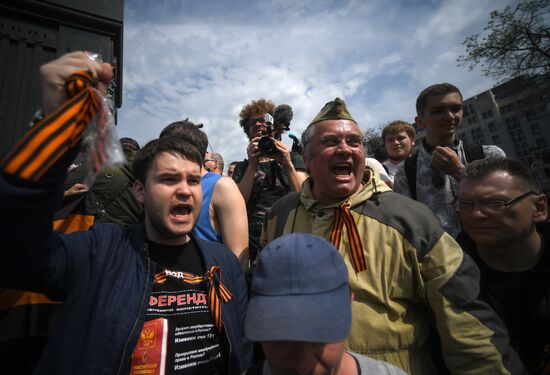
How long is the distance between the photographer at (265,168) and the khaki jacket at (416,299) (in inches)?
53.8

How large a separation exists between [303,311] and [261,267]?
28 cm

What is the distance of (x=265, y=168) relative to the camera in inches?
127

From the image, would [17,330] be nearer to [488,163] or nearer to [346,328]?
[346,328]

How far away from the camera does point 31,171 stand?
91cm

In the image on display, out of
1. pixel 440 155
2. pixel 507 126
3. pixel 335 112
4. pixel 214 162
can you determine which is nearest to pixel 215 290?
pixel 335 112

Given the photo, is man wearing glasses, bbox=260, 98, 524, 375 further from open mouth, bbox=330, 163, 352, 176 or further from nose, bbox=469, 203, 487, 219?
nose, bbox=469, 203, 487, 219

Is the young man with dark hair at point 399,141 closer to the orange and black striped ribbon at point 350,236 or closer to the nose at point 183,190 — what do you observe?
the orange and black striped ribbon at point 350,236

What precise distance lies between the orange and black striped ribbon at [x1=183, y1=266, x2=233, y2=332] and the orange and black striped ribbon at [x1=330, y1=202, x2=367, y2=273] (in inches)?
30.5

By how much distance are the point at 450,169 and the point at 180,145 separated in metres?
2.28

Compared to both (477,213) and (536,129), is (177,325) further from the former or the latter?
(536,129)

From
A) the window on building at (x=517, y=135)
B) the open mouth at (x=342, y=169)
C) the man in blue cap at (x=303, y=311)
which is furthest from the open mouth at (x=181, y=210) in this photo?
the window on building at (x=517, y=135)

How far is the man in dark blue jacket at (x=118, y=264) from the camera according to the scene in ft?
3.16

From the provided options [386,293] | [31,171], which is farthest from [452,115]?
[31,171]

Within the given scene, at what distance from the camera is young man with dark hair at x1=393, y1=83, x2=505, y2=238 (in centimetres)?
252
